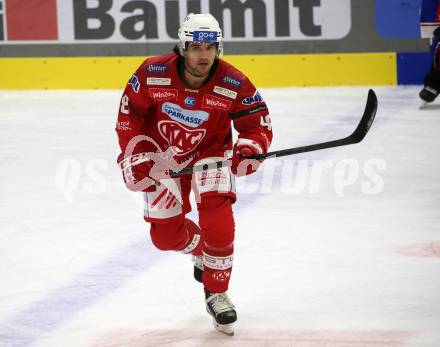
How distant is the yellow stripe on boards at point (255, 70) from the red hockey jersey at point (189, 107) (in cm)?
514

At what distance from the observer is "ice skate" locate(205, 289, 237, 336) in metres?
3.05

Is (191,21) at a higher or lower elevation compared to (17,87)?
higher

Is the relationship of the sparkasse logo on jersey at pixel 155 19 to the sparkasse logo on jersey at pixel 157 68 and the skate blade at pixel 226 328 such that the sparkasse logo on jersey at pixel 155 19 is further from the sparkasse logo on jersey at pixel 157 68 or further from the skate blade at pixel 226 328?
the skate blade at pixel 226 328

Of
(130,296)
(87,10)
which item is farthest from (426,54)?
(130,296)

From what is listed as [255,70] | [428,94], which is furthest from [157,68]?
[255,70]

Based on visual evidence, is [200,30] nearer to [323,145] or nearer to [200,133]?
[200,133]

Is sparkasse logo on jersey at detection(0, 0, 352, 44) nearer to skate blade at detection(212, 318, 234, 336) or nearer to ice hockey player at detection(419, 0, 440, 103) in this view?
ice hockey player at detection(419, 0, 440, 103)

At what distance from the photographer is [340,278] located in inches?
143

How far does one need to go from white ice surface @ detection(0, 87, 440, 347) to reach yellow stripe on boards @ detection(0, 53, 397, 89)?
148 centimetres

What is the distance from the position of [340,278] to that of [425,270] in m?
0.32

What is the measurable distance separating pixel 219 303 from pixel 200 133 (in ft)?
1.86

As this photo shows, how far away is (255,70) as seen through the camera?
8.44m

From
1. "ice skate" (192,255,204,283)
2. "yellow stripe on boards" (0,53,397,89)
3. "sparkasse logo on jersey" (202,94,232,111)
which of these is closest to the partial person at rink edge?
"sparkasse logo on jersey" (202,94,232,111)

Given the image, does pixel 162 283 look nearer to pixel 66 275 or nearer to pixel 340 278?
pixel 66 275
